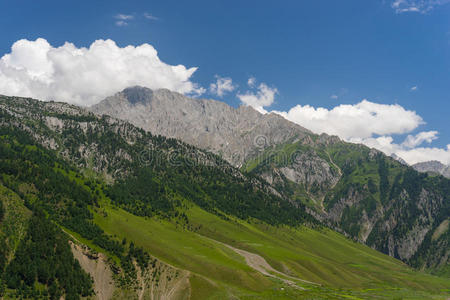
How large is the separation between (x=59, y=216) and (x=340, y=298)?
146m

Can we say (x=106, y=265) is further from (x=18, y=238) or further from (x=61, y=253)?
(x=18, y=238)

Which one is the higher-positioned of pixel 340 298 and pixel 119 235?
pixel 340 298

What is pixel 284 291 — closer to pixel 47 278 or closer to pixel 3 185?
pixel 47 278

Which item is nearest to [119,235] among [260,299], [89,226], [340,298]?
[89,226]

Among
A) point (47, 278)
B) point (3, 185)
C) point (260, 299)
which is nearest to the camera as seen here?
point (47, 278)

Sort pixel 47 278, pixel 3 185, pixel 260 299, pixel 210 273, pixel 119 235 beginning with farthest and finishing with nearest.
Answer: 1. pixel 119 235
2. pixel 3 185
3. pixel 210 273
4. pixel 260 299
5. pixel 47 278

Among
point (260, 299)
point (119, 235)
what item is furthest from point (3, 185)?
point (260, 299)

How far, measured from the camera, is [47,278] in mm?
119125

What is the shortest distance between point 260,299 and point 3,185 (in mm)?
142975

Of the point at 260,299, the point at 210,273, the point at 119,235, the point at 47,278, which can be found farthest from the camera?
the point at 119,235

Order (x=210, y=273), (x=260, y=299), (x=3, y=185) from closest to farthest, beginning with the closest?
1. (x=260, y=299)
2. (x=210, y=273)
3. (x=3, y=185)

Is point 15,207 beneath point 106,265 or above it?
above

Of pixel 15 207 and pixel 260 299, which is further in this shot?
pixel 15 207

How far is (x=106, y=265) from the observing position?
147 metres
